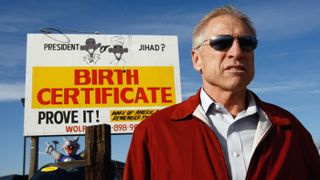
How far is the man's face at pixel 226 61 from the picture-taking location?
233 centimetres

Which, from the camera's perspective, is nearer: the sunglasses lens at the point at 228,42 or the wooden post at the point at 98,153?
the sunglasses lens at the point at 228,42

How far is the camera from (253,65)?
7.95ft

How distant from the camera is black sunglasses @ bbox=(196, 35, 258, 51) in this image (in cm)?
238

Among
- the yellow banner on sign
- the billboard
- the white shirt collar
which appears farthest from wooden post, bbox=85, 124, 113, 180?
the yellow banner on sign

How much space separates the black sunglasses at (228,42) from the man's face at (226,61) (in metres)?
0.02

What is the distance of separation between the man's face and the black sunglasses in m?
0.02

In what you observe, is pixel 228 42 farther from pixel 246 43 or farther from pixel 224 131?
pixel 224 131

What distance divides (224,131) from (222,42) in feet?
1.67

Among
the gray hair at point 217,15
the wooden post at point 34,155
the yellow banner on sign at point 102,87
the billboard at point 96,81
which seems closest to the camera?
the gray hair at point 217,15

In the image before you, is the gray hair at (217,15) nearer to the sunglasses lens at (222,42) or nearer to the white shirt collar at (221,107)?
the sunglasses lens at (222,42)

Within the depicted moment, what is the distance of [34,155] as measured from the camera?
1105 centimetres

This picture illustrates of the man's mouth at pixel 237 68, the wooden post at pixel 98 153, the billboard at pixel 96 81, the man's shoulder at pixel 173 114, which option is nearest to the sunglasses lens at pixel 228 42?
the man's mouth at pixel 237 68

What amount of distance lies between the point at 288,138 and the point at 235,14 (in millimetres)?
785

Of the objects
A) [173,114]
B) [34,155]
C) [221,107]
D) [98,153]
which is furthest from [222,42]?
[34,155]
